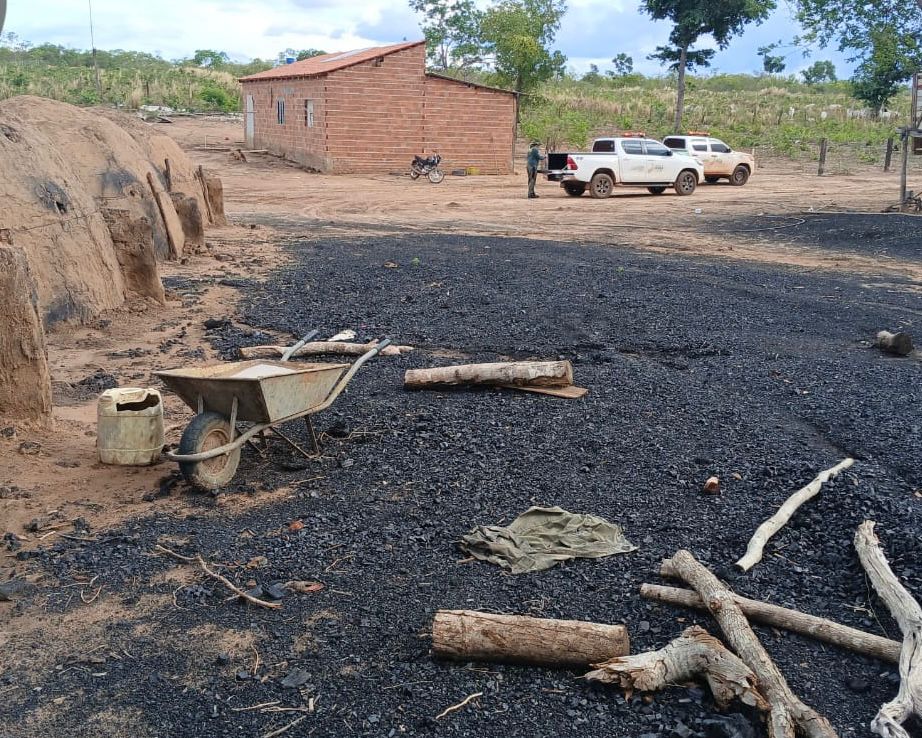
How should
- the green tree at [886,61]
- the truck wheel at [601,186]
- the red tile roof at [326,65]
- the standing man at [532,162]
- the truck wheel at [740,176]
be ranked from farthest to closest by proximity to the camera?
the truck wheel at [740,176] < the red tile roof at [326,65] < the truck wheel at [601,186] < the standing man at [532,162] < the green tree at [886,61]

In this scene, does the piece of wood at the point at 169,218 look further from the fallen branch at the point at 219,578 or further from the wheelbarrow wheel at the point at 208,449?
the fallen branch at the point at 219,578

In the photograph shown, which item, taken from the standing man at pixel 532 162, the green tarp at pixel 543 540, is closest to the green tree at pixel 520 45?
the standing man at pixel 532 162

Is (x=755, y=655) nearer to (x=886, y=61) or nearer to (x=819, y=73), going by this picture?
(x=886, y=61)

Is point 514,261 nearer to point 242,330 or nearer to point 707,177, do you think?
point 242,330

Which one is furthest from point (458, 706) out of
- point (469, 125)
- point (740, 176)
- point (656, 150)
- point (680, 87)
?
point (680, 87)

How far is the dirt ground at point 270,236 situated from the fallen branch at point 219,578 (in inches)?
25.6

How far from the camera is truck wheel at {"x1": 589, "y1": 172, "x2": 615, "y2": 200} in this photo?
25.2m

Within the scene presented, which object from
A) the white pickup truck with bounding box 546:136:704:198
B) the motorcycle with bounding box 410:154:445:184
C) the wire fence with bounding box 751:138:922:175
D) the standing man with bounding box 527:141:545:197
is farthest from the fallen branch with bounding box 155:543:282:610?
the wire fence with bounding box 751:138:922:175

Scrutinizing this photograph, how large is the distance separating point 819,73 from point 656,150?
58.9 metres

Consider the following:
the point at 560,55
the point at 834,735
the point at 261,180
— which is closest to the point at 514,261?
the point at 834,735

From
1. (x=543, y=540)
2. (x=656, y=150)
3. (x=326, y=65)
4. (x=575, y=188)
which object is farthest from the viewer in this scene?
(x=326, y=65)

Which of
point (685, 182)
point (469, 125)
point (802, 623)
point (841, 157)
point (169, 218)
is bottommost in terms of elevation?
point (802, 623)

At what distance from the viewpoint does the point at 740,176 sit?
2934 cm

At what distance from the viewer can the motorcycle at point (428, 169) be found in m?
28.3
